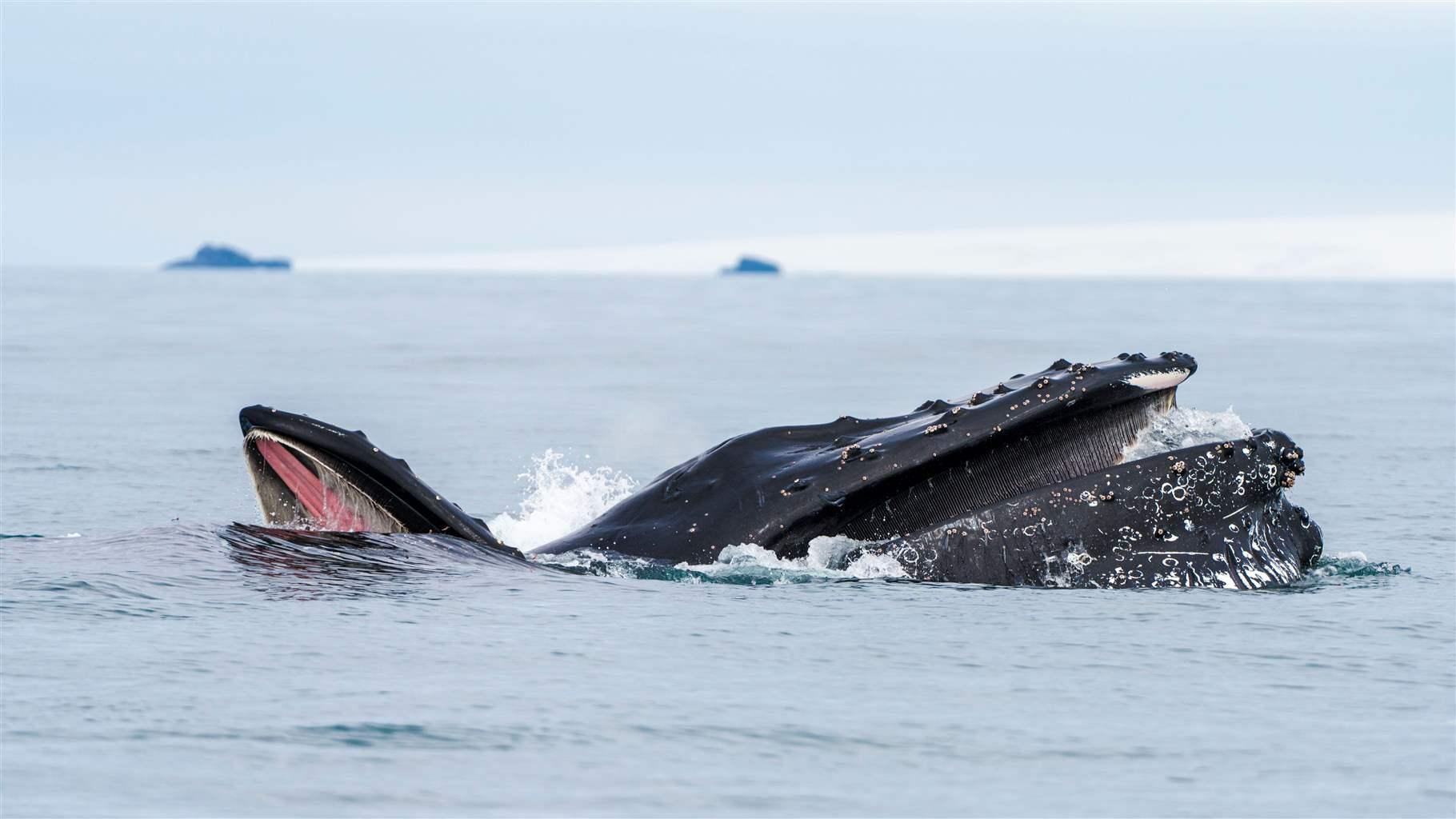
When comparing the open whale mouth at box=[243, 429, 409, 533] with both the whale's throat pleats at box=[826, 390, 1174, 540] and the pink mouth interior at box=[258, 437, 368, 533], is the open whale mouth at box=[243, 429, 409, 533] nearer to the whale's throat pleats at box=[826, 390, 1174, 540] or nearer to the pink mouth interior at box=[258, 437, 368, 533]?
the pink mouth interior at box=[258, 437, 368, 533]

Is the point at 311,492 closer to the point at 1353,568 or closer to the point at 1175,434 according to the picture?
the point at 1175,434

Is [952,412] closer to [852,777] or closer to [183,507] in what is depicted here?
[852,777]

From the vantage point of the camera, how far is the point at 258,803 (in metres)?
5.62

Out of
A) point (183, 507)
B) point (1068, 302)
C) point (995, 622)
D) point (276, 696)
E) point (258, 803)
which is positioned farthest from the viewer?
point (1068, 302)

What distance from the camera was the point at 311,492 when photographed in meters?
8.91

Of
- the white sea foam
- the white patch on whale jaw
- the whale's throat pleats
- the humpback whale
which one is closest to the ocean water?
the white sea foam

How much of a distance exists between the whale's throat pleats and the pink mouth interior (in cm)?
242

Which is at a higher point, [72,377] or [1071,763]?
[72,377]

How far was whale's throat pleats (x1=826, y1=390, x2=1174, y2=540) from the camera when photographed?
27.7 feet

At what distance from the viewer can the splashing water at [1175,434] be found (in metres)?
8.54

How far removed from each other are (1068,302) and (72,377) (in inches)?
1973

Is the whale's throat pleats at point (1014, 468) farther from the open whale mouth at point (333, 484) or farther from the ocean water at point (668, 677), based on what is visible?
the open whale mouth at point (333, 484)

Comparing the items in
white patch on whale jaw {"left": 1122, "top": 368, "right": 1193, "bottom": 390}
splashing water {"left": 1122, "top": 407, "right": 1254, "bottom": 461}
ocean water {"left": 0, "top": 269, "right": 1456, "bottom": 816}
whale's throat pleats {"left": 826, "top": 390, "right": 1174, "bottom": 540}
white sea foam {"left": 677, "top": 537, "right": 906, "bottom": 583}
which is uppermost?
white patch on whale jaw {"left": 1122, "top": 368, "right": 1193, "bottom": 390}

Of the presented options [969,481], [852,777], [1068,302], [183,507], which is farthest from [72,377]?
[1068,302]
